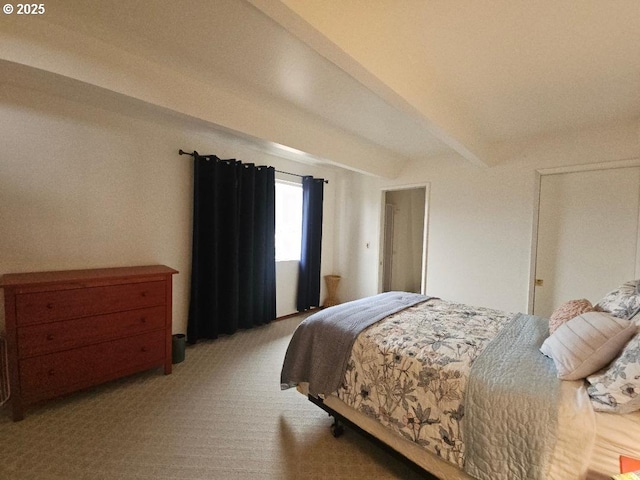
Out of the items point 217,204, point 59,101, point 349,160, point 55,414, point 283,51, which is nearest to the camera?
point 283,51

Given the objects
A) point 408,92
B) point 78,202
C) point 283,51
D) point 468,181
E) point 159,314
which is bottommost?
Answer: point 159,314

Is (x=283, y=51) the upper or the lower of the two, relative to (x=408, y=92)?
upper

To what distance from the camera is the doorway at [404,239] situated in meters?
4.97

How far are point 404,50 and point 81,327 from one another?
288 centimetres

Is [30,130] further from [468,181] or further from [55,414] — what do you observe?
[468,181]

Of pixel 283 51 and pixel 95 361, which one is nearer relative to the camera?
pixel 283 51

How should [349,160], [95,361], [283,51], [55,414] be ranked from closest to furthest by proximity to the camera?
[283,51]
[55,414]
[95,361]
[349,160]

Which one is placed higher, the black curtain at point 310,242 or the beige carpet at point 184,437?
the black curtain at point 310,242

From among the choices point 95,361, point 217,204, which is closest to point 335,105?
point 217,204

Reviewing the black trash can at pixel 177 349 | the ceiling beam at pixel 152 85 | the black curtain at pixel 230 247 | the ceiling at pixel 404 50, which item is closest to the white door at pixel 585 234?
the ceiling at pixel 404 50

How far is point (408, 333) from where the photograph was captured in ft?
5.69

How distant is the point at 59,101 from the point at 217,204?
4.83 feet

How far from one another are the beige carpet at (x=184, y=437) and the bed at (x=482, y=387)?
0.75 feet

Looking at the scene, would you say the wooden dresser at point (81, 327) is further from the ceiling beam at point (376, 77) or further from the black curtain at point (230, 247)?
the ceiling beam at point (376, 77)
